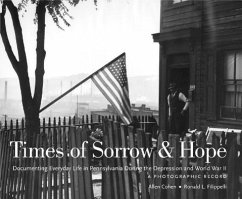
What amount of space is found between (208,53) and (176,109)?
7.47ft

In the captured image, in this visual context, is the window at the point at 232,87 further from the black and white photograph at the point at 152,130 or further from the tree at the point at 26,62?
the tree at the point at 26,62

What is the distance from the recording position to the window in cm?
1035

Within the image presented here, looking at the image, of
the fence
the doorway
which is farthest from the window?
the fence

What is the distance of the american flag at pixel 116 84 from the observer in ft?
14.8

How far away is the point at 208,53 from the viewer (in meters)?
11.0

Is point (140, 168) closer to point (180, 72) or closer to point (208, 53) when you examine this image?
point (208, 53)

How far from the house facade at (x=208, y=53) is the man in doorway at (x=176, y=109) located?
273 millimetres

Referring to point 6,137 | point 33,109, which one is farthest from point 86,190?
point 33,109

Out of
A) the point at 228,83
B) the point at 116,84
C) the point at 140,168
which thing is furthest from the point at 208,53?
the point at 140,168

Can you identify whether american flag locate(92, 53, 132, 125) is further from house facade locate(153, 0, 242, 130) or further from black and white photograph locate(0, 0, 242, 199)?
house facade locate(153, 0, 242, 130)

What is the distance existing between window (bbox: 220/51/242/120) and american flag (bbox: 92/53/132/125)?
6603 millimetres

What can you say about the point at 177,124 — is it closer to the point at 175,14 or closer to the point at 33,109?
the point at 175,14

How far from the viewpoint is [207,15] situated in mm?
11125

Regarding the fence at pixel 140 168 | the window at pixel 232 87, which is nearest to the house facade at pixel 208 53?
the window at pixel 232 87
